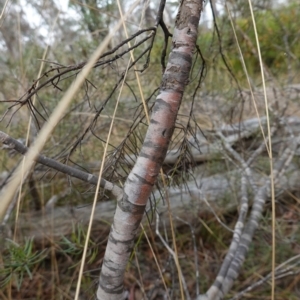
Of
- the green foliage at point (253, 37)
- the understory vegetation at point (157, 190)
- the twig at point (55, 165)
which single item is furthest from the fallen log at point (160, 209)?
the twig at point (55, 165)

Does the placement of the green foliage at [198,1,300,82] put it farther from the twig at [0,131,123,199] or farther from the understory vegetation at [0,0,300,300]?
the twig at [0,131,123,199]

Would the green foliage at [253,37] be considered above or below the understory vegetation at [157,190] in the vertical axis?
above

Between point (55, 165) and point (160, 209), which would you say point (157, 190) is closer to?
point (160, 209)

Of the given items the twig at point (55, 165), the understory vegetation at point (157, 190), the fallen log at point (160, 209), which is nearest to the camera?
the twig at point (55, 165)

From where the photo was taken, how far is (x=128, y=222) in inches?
15.3

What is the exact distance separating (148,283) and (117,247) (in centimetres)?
81

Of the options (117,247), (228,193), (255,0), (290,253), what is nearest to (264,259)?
(290,253)

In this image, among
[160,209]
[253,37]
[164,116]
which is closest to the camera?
[164,116]

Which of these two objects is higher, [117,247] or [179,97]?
[179,97]

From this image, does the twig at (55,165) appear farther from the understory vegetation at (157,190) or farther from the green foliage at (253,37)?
the green foliage at (253,37)

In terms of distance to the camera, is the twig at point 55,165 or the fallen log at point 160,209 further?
the fallen log at point 160,209

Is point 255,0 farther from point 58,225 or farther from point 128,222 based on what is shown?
point 128,222

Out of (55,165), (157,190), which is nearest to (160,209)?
(157,190)

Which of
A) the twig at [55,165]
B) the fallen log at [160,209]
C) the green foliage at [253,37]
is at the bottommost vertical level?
the fallen log at [160,209]
